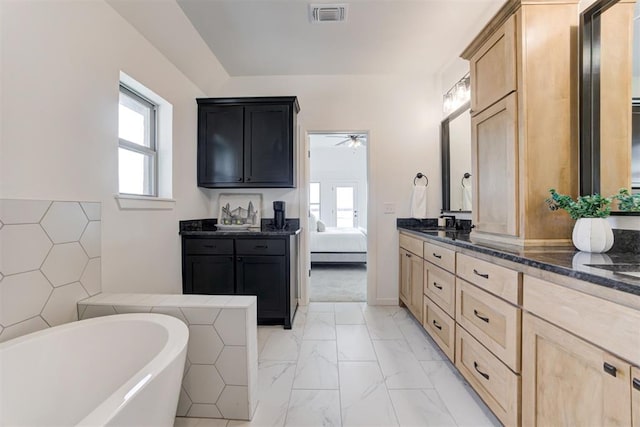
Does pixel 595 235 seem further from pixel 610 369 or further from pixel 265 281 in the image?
pixel 265 281

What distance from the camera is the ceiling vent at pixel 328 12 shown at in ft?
6.64

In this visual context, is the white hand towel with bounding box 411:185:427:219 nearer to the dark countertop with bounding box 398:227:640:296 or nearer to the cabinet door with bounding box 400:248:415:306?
the cabinet door with bounding box 400:248:415:306

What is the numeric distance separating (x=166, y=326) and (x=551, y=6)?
2.54 m

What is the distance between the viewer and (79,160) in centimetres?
149

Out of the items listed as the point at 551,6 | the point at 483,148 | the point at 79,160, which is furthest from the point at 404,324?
the point at 79,160

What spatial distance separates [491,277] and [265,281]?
1.85 meters

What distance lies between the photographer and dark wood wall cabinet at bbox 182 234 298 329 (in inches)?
100

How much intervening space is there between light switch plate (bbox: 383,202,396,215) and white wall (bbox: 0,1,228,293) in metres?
2.22

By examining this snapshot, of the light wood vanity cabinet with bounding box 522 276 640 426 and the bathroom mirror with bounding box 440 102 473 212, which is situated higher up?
the bathroom mirror with bounding box 440 102 473 212

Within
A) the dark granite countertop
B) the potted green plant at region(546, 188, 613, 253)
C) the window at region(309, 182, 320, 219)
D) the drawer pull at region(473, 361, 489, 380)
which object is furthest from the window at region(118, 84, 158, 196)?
the window at region(309, 182, 320, 219)

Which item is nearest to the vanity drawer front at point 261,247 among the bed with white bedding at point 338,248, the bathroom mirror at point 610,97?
the bathroom mirror at point 610,97

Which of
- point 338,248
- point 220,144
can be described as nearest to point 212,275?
point 220,144

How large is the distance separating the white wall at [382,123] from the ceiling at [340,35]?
13 centimetres

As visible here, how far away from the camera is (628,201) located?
1.18 meters
